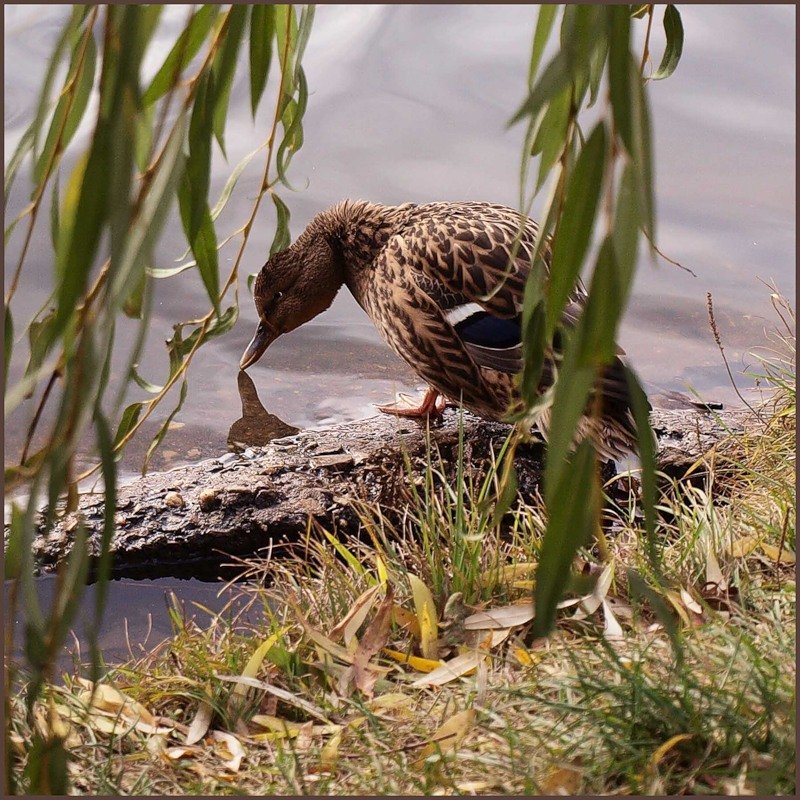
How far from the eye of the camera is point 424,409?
253 cm

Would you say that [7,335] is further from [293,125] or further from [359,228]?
[359,228]

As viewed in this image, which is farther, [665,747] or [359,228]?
[359,228]

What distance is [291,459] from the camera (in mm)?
2238

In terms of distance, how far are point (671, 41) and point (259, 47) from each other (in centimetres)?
58

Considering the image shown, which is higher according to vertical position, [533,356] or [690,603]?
[533,356]

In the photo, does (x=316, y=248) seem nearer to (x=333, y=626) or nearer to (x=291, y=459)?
(x=291, y=459)

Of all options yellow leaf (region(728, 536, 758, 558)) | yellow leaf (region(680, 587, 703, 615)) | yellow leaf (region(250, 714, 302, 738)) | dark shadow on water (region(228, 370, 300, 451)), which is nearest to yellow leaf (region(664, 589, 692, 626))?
yellow leaf (region(680, 587, 703, 615))

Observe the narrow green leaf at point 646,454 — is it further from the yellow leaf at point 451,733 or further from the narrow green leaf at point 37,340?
the narrow green leaf at point 37,340

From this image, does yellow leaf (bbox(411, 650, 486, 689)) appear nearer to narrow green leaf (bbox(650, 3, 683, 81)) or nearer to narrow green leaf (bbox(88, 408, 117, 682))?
narrow green leaf (bbox(88, 408, 117, 682))

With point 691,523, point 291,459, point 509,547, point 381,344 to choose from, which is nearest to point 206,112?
point 509,547

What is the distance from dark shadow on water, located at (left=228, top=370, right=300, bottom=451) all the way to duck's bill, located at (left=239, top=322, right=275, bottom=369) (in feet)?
0.26

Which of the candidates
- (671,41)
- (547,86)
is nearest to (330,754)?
(547,86)

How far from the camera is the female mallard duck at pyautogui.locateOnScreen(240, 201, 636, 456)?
2176 mm

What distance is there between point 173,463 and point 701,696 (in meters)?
1.66
